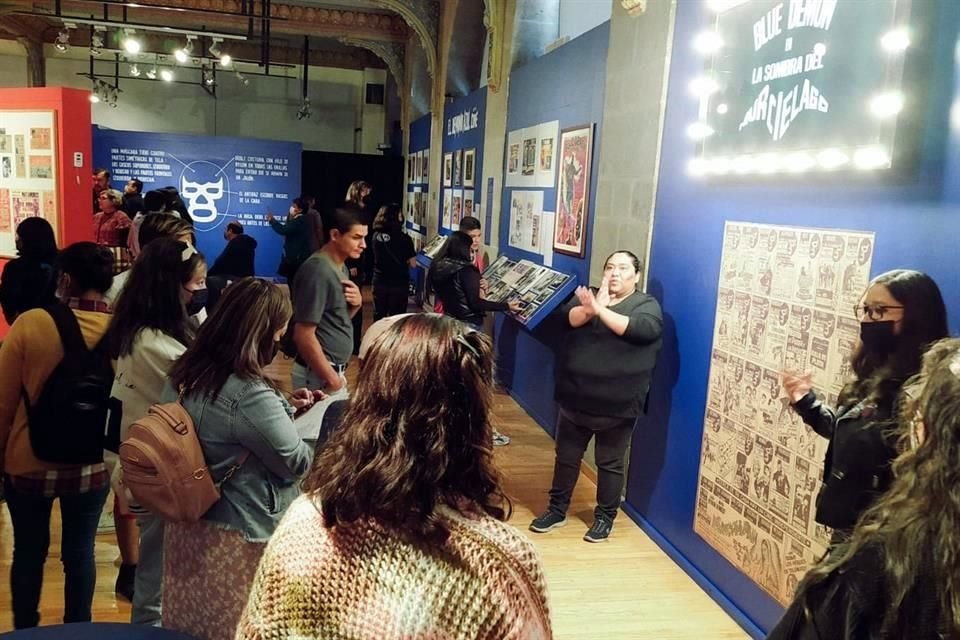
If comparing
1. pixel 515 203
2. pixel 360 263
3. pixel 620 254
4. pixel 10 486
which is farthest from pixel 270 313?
pixel 360 263

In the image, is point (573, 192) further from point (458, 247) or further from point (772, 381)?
point (772, 381)

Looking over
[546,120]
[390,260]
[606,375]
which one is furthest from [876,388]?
[390,260]

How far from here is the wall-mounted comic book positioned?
15.4ft

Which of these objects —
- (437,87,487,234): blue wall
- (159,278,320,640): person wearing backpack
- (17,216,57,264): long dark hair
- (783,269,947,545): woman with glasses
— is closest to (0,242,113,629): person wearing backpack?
(159,278,320,640): person wearing backpack

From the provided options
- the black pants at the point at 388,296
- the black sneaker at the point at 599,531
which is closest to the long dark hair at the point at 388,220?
the black pants at the point at 388,296

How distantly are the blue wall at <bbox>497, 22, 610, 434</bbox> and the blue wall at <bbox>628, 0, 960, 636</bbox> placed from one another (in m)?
1.00

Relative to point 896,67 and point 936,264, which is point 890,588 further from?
point 896,67

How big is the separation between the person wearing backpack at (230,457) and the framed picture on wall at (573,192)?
10.0 ft

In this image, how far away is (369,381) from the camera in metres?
1.11

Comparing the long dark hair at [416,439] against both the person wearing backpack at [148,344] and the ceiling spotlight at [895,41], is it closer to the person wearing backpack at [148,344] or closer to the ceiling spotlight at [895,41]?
the person wearing backpack at [148,344]

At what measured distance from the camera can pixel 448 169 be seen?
8992 mm

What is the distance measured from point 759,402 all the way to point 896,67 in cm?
125

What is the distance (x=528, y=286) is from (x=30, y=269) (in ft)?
9.46

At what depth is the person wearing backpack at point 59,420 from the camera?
225cm
